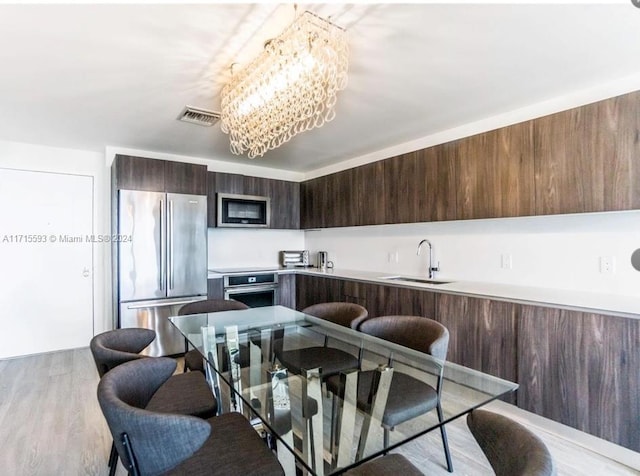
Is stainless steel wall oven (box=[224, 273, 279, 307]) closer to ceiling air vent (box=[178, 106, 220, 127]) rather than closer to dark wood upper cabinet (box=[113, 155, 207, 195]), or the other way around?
dark wood upper cabinet (box=[113, 155, 207, 195])

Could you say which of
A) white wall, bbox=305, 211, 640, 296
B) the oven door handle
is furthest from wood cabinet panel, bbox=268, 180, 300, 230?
white wall, bbox=305, 211, 640, 296

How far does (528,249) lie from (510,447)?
7.48 ft

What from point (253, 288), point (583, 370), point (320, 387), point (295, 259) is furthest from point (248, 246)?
point (583, 370)

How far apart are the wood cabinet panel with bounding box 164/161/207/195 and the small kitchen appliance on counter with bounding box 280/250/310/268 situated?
154 cm

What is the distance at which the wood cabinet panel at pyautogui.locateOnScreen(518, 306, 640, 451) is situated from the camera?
189cm

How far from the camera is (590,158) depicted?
223 centimetres

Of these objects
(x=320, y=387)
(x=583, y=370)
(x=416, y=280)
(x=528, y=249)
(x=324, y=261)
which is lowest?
(x=583, y=370)

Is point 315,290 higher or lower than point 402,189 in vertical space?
lower

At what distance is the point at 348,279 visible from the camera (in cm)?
371

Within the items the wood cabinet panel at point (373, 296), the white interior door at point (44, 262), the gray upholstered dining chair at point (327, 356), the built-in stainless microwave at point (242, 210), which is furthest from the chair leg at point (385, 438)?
the white interior door at point (44, 262)

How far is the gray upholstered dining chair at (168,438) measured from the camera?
1.03 metres

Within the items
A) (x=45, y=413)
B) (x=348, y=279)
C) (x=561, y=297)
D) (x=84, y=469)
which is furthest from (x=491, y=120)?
(x=45, y=413)

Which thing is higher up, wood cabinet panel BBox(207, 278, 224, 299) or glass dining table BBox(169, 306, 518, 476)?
wood cabinet panel BBox(207, 278, 224, 299)

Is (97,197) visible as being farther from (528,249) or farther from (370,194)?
(528,249)
